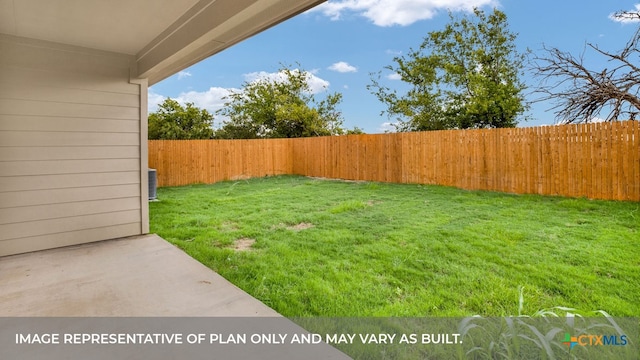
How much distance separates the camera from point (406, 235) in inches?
140

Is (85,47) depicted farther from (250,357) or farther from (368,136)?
(368,136)

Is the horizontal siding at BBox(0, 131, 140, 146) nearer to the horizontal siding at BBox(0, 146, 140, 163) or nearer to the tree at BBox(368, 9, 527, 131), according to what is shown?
the horizontal siding at BBox(0, 146, 140, 163)

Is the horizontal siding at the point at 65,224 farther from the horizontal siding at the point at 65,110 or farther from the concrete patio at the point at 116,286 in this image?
the horizontal siding at the point at 65,110

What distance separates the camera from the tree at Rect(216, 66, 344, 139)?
50.5 feet

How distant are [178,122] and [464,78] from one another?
1131 centimetres

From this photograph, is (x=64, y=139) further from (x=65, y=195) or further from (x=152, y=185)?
(x=152, y=185)

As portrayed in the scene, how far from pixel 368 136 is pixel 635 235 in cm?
629

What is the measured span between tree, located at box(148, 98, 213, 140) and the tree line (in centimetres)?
4

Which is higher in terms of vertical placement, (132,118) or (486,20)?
(486,20)

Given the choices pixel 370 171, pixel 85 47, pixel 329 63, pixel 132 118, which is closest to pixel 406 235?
pixel 132 118

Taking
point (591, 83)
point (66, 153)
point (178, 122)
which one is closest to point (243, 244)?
point (66, 153)

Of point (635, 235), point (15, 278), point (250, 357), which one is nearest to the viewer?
point (250, 357)

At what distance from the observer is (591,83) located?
191 inches

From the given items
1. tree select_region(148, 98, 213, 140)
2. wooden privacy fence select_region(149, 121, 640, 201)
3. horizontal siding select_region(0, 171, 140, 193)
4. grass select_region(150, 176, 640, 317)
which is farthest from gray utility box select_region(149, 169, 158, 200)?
tree select_region(148, 98, 213, 140)
